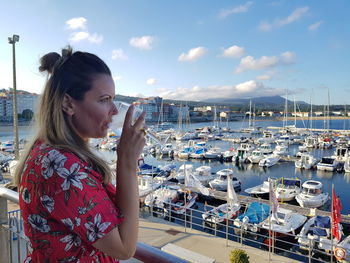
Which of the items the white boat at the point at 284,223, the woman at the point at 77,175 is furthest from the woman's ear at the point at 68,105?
the white boat at the point at 284,223

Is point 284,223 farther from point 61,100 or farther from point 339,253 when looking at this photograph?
point 61,100

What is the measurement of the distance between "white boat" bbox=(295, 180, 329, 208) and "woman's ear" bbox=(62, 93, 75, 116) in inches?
653

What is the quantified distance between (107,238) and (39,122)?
42 cm

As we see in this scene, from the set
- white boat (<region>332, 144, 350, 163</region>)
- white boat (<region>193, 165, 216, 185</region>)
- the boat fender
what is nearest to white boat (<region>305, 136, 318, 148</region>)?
white boat (<region>332, 144, 350, 163</region>)

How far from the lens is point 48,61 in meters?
0.92

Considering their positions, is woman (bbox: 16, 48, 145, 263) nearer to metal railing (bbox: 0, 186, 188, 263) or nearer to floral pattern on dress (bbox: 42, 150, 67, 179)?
floral pattern on dress (bbox: 42, 150, 67, 179)

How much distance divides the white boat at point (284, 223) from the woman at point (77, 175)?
11.4m

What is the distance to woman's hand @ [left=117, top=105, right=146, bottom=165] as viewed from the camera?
32.6 inches

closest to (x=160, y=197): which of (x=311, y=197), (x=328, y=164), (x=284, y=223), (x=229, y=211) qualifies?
(x=229, y=211)

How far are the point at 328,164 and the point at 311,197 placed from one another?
10.8m

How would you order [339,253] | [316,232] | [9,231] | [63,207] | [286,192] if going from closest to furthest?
1. [63,207]
2. [9,231]
3. [339,253]
4. [316,232]
5. [286,192]

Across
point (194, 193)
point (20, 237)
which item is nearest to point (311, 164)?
point (194, 193)

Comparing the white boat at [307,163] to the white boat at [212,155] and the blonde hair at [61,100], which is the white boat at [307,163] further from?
the blonde hair at [61,100]

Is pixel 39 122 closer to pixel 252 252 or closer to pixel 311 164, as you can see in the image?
pixel 252 252
